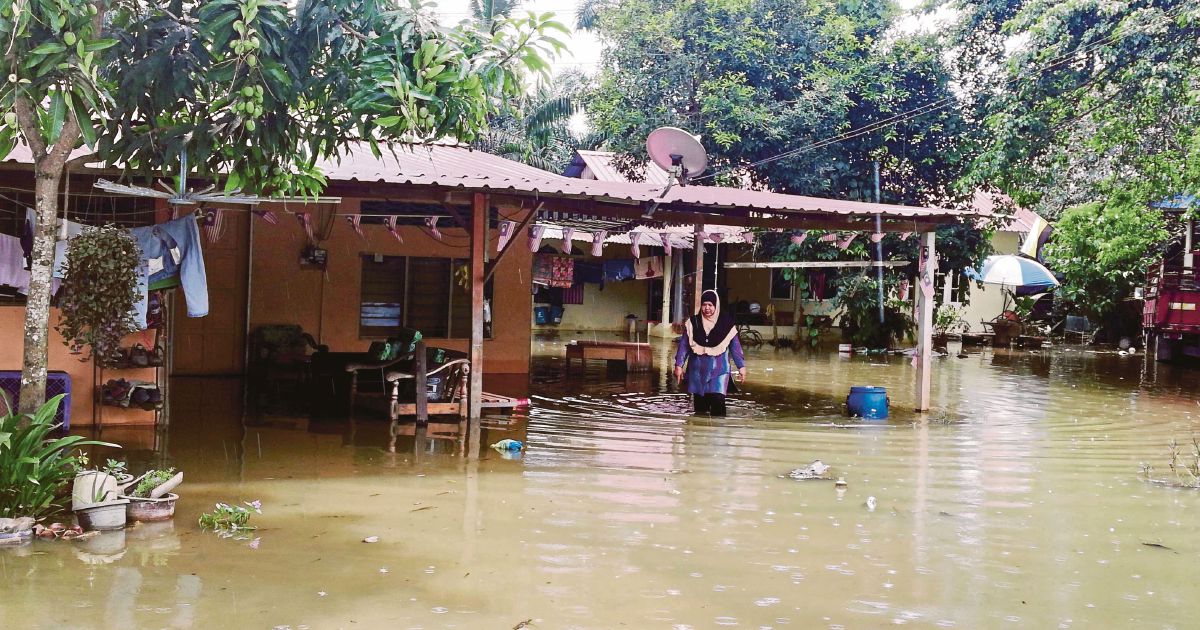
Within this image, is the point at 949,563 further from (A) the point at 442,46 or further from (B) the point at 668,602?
(A) the point at 442,46

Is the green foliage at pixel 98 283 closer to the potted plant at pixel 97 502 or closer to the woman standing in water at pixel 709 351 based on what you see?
the potted plant at pixel 97 502

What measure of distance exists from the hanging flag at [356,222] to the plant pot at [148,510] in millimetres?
6749

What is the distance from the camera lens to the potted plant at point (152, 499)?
6.30 metres

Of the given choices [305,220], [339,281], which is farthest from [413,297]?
[305,220]

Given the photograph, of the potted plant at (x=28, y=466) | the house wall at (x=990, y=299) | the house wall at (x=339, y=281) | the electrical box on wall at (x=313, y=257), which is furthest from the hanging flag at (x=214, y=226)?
the house wall at (x=990, y=299)

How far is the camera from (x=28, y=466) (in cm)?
607

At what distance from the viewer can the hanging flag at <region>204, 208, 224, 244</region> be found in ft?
42.3

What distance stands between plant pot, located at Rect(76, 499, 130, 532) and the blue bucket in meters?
8.42

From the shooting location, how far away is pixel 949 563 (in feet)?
19.5

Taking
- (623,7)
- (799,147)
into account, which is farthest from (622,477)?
(623,7)

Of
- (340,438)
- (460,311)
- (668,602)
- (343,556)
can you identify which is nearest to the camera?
(668,602)

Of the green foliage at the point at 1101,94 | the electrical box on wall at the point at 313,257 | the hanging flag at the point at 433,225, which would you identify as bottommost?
the electrical box on wall at the point at 313,257

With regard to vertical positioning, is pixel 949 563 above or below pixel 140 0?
below

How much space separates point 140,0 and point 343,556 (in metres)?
3.73
